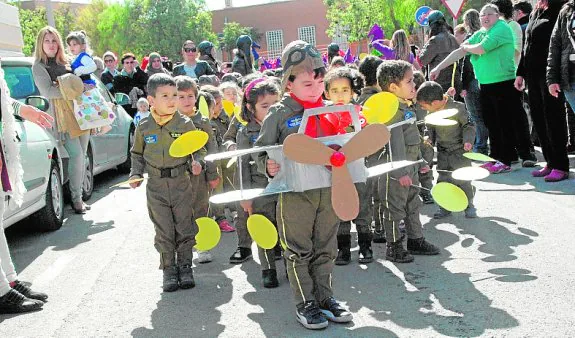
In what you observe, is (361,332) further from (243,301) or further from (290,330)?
(243,301)

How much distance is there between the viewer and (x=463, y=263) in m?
5.54

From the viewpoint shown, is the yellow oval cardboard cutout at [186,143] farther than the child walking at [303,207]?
Yes

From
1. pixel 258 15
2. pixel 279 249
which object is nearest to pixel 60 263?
pixel 279 249

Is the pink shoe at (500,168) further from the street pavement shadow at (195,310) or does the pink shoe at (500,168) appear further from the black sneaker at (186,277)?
the black sneaker at (186,277)

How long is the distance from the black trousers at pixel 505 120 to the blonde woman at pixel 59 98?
4.97 m

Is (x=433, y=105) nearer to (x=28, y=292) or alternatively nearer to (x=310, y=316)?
(x=310, y=316)

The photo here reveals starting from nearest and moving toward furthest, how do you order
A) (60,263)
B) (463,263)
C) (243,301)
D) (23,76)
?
(243,301), (463,263), (60,263), (23,76)

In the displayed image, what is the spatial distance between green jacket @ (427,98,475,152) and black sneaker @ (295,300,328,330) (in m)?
3.01

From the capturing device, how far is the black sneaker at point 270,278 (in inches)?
211

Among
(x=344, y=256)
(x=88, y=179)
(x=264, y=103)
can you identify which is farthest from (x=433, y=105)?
(x=88, y=179)

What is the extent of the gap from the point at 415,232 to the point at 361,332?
1.81 m

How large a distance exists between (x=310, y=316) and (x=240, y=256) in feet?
6.36

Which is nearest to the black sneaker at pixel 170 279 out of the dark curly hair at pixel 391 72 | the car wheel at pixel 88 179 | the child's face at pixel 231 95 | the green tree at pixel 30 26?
the dark curly hair at pixel 391 72

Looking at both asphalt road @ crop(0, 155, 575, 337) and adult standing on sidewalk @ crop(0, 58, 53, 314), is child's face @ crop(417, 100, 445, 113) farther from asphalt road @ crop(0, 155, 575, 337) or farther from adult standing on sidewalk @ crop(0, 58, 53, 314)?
adult standing on sidewalk @ crop(0, 58, 53, 314)
